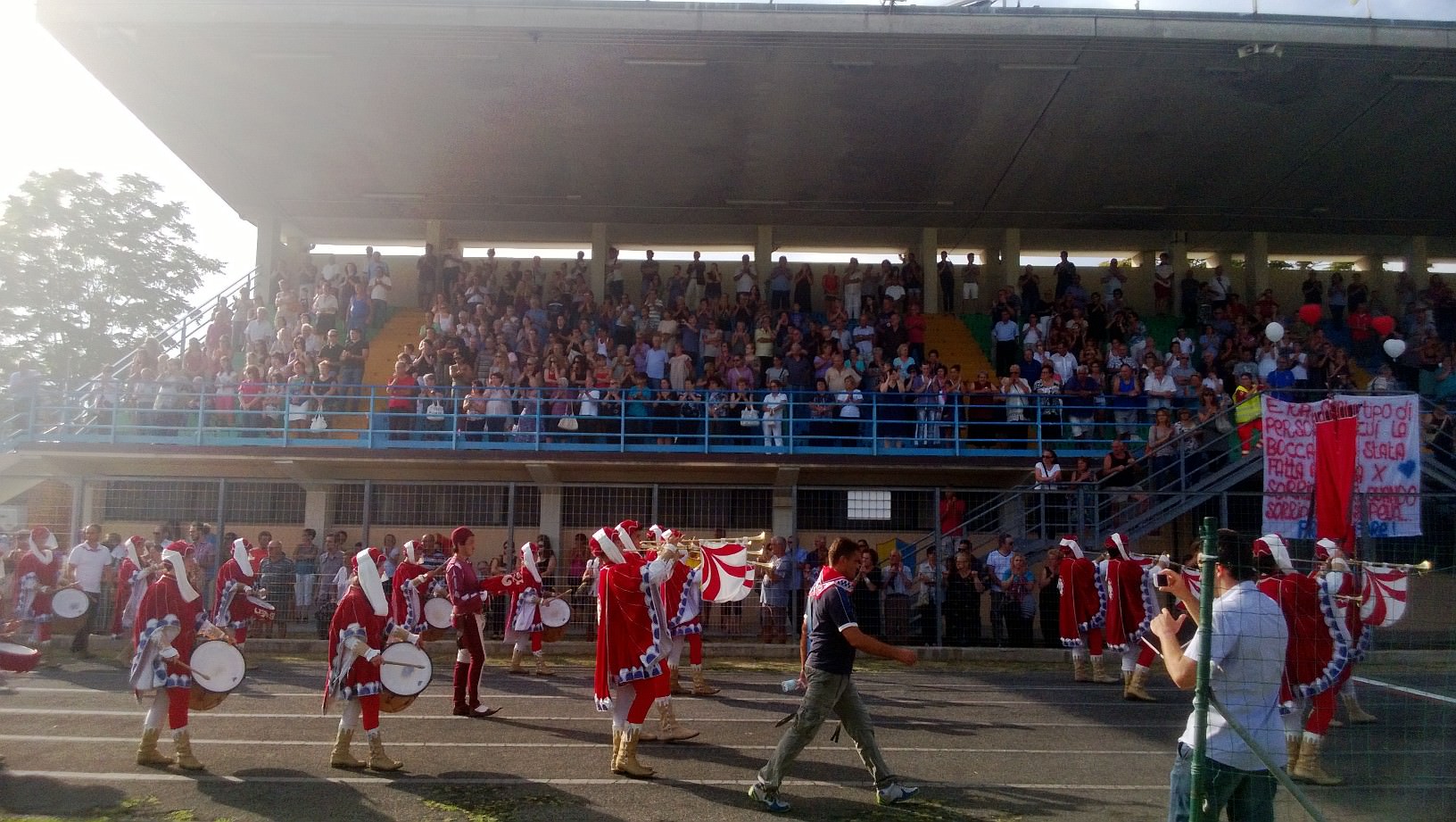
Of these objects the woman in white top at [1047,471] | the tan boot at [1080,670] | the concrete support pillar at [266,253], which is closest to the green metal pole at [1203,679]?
the tan boot at [1080,670]

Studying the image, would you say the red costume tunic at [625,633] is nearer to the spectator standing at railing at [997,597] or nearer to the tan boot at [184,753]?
the tan boot at [184,753]

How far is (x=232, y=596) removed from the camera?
→ 508 inches

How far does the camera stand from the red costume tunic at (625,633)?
31.3 ft

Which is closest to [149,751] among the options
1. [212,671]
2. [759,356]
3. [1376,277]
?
[212,671]

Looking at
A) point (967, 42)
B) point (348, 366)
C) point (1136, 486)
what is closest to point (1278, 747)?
point (1136, 486)

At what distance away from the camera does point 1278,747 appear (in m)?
5.35

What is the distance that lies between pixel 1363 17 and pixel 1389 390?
21.5 ft

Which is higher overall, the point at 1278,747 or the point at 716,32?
the point at 716,32

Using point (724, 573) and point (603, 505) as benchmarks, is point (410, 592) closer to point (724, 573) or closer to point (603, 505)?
point (724, 573)

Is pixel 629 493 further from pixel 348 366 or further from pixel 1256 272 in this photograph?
pixel 1256 272

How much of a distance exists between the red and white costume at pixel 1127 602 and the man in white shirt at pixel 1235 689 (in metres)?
8.74

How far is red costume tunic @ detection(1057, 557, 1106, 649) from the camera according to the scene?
580 inches

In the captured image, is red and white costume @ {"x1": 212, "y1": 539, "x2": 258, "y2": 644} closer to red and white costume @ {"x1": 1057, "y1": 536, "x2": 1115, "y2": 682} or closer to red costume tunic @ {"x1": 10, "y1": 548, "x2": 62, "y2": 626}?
red costume tunic @ {"x1": 10, "y1": 548, "x2": 62, "y2": 626}

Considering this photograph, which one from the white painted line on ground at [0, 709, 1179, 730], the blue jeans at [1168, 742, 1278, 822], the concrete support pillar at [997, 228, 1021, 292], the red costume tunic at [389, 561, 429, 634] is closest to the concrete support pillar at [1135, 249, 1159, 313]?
the concrete support pillar at [997, 228, 1021, 292]
